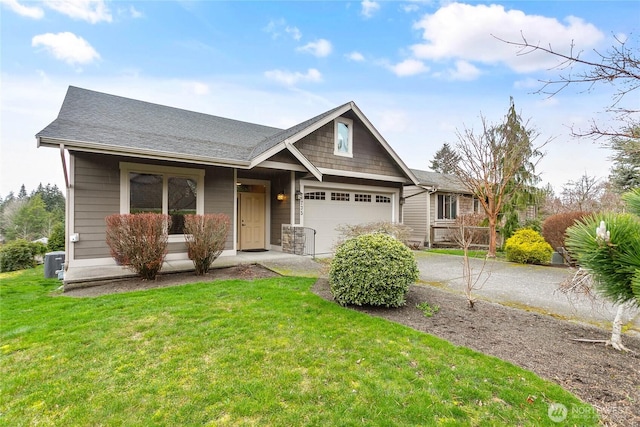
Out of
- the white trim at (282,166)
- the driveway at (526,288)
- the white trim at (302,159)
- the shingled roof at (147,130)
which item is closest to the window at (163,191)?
the shingled roof at (147,130)

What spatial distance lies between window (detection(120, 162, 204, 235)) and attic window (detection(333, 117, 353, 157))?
4.98m

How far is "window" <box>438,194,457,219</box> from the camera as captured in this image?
53.9 ft

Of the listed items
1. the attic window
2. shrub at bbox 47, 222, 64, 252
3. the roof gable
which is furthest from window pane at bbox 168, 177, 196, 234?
shrub at bbox 47, 222, 64, 252

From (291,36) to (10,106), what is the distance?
33.0 feet

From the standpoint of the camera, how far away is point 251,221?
10.6 m

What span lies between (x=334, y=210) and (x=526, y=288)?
21.6 feet

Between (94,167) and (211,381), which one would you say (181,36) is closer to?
(94,167)

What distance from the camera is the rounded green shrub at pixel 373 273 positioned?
14.8ft

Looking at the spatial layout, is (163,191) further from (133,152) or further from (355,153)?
(355,153)

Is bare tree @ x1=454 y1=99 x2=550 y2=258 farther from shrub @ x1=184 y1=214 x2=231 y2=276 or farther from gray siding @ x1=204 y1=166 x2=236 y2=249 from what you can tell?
shrub @ x1=184 y1=214 x2=231 y2=276

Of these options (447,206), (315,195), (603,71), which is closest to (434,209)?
(447,206)

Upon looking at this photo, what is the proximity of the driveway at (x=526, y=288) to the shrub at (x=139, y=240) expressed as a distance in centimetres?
599

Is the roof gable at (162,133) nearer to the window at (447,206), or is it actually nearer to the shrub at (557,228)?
the shrub at (557,228)

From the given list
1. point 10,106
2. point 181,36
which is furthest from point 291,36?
point 10,106
